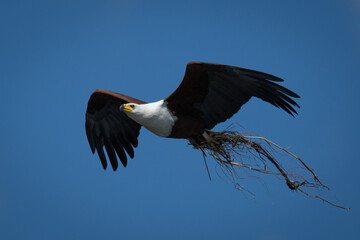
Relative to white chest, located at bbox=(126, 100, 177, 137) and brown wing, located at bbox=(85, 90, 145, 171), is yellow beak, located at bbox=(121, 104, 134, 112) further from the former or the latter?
brown wing, located at bbox=(85, 90, 145, 171)

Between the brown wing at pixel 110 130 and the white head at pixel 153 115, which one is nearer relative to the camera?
the white head at pixel 153 115

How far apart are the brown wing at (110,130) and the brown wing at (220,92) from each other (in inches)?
42.0

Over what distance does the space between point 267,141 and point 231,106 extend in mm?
621

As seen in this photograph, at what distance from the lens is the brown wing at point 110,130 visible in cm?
545

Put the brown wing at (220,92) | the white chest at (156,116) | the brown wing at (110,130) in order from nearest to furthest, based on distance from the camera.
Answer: the brown wing at (220,92), the white chest at (156,116), the brown wing at (110,130)

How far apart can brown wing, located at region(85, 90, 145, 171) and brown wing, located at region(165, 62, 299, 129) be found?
1.07 metres

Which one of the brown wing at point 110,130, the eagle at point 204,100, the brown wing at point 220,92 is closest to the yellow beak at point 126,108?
the eagle at point 204,100

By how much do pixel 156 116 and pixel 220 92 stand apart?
0.70 m

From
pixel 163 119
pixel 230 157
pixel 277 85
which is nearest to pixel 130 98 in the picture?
pixel 163 119

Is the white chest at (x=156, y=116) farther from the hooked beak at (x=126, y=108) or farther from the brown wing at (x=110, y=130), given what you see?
the brown wing at (x=110, y=130)

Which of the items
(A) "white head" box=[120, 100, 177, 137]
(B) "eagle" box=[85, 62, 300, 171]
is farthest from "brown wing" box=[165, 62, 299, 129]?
(A) "white head" box=[120, 100, 177, 137]

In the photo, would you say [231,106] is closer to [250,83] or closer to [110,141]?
[250,83]

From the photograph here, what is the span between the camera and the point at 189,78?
14.4 ft

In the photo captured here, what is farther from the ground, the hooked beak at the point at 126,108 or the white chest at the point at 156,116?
the hooked beak at the point at 126,108
